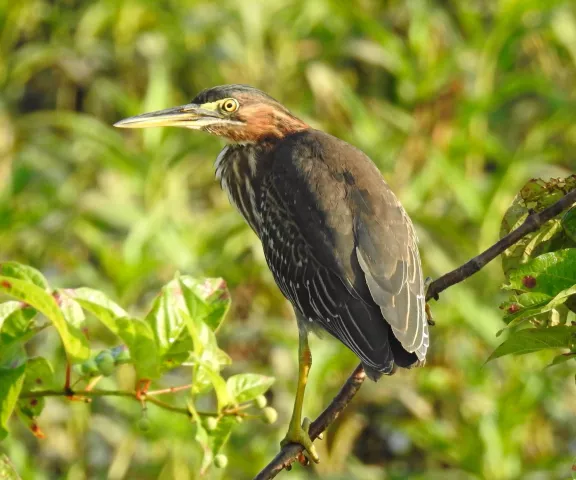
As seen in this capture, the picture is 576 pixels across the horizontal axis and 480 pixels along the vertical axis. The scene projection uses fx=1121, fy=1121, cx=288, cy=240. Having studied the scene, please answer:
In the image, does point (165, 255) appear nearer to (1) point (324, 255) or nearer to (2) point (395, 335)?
(1) point (324, 255)

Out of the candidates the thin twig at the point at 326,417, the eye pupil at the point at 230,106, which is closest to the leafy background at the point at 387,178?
the eye pupil at the point at 230,106

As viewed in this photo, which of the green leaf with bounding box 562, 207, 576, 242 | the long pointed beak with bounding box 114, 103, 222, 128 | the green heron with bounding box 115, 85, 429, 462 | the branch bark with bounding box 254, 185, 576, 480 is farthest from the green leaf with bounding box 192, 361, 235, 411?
the long pointed beak with bounding box 114, 103, 222, 128

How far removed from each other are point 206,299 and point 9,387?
1.47 feet

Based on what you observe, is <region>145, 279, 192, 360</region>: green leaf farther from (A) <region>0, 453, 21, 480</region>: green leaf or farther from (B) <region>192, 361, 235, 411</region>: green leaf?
(A) <region>0, 453, 21, 480</region>: green leaf

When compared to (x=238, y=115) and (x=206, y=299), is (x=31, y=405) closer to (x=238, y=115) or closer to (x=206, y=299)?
(x=206, y=299)

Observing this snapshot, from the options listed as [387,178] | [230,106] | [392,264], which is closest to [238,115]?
[230,106]

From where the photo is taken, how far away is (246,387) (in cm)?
230

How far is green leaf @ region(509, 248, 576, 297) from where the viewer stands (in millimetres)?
2031

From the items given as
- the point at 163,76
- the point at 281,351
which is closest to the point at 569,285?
the point at 281,351

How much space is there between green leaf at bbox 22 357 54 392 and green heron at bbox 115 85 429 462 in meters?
0.77

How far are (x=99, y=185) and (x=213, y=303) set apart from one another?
3.85 metres

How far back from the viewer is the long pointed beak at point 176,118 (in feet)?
11.0

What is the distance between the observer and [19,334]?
84.1 inches

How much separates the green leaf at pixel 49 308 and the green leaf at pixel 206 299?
23 cm
